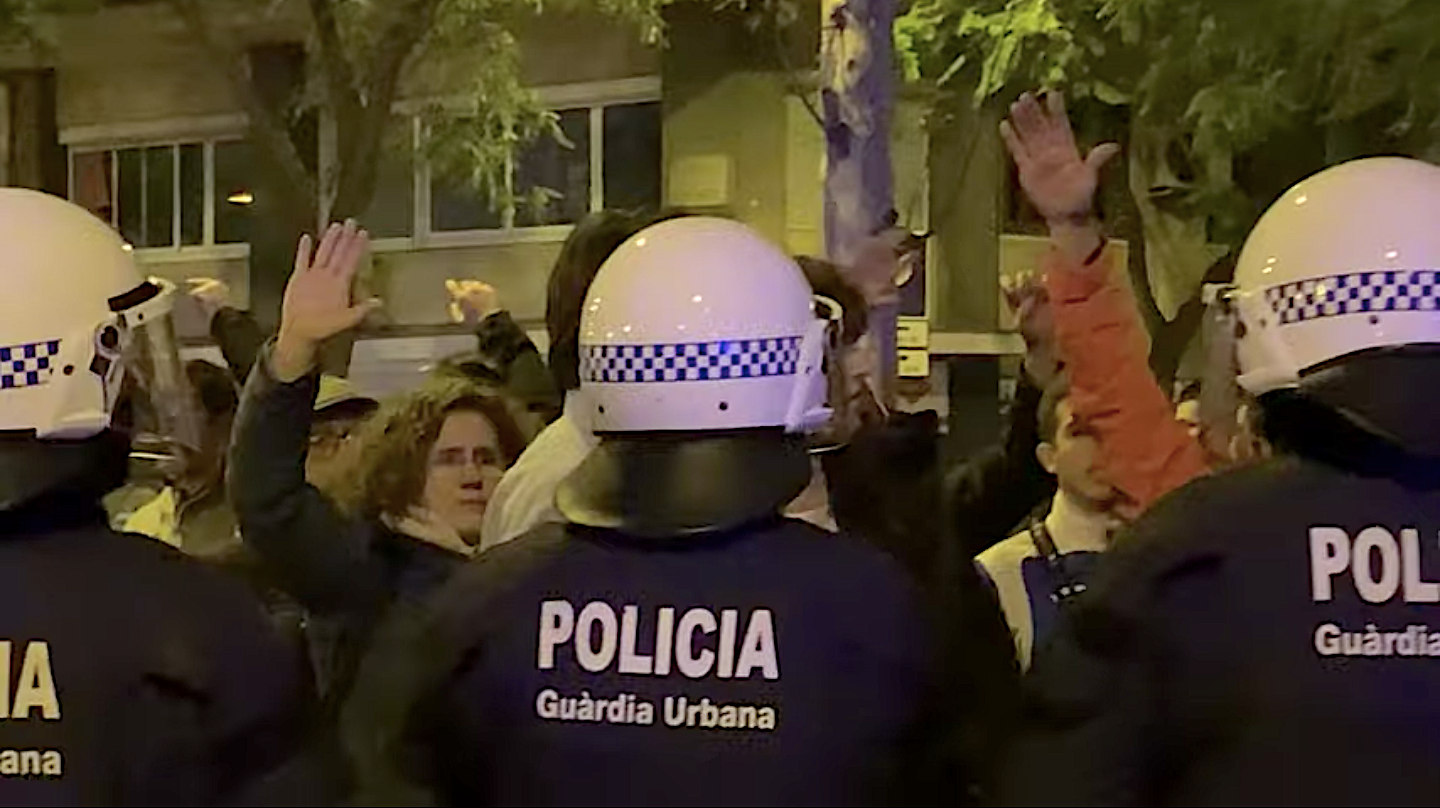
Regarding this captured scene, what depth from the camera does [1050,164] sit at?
3.78 m

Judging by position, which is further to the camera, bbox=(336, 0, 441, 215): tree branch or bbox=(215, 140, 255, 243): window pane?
bbox=(215, 140, 255, 243): window pane

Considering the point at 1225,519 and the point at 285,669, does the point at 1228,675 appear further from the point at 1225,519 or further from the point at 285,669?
the point at 285,669

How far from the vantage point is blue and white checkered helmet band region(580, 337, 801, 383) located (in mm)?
3021

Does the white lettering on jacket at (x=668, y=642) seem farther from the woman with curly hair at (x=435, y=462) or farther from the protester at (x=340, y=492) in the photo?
the woman with curly hair at (x=435, y=462)

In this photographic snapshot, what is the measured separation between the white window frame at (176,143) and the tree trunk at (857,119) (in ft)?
22.5

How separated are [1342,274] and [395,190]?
10.4 m

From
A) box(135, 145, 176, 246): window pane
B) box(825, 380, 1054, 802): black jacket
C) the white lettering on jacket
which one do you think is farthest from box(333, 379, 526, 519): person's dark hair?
box(135, 145, 176, 246): window pane

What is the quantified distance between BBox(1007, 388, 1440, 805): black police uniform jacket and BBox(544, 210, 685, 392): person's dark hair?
1114 millimetres

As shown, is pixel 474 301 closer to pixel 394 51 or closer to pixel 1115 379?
pixel 1115 379

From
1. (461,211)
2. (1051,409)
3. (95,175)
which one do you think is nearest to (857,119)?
(1051,409)

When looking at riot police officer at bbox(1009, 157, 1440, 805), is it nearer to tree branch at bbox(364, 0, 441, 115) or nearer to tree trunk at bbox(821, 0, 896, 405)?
tree trunk at bbox(821, 0, 896, 405)

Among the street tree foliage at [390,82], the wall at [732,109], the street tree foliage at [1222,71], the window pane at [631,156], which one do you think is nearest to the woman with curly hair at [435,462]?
the street tree foliage at [1222,71]

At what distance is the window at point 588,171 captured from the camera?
44.1ft

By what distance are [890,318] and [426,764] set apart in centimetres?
293
